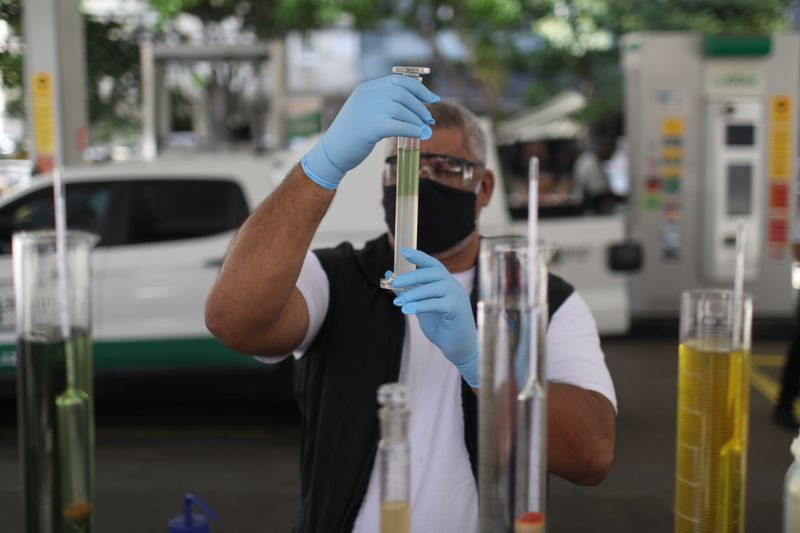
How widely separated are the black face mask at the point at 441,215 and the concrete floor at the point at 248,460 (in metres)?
1.90

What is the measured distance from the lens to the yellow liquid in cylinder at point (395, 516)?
1.32 meters

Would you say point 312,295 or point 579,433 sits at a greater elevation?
point 312,295

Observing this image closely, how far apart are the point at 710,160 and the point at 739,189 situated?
0.39m

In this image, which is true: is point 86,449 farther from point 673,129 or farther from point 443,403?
point 673,129

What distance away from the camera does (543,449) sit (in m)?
1.23

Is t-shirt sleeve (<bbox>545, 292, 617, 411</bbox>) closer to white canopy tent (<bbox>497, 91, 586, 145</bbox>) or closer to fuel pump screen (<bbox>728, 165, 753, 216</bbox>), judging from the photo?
fuel pump screen (<bbox>728, 165, 753, 216</bbox>)

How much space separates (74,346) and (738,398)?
3.54ft

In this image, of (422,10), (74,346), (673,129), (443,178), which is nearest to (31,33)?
(673,129)

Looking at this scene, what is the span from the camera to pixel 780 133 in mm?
9062

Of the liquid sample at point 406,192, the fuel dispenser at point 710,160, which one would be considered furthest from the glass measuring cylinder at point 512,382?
the fuel dispenser at point 710,160

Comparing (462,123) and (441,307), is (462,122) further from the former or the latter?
(441,307)

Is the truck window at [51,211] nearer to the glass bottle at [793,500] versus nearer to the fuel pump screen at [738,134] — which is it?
the glass bottle at [793,500]

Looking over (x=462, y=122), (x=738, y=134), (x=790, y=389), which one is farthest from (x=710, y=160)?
(x=462, y=122)

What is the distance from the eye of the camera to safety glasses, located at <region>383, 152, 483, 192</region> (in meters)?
2.28
